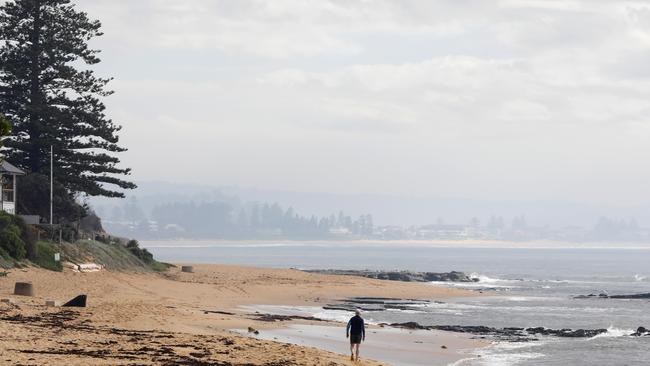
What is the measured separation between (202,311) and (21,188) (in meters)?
25.6

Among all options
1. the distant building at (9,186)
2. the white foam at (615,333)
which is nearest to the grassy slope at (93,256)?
the distant building at (9,186)

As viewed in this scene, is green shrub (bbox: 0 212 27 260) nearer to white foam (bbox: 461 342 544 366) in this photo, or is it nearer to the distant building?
the distant building

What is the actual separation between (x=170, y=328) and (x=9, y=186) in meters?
32.8

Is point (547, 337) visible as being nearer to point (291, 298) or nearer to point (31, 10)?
point (291, 298)

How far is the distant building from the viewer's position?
196 feet

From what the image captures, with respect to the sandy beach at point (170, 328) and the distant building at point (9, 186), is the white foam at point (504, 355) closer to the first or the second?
the sandy beach at point (170, 328)

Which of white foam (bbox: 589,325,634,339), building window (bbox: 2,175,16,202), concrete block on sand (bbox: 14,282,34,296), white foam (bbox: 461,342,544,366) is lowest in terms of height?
white foam (bbox: 461,342,544,366)

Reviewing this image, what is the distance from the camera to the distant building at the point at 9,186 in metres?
59.9

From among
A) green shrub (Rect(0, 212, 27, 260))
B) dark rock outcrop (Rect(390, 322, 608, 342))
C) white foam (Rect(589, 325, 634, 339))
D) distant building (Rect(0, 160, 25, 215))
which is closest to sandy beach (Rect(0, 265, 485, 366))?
green shrub (Rect(0, 212, 27, 260))

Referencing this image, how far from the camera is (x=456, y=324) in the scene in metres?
48.4

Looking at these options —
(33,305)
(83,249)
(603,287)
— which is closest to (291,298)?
(83,249)

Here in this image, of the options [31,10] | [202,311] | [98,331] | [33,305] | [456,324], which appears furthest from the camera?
[31,10]

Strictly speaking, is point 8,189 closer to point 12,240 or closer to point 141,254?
point 141,254

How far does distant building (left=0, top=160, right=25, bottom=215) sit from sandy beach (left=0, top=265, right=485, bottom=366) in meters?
8.03
